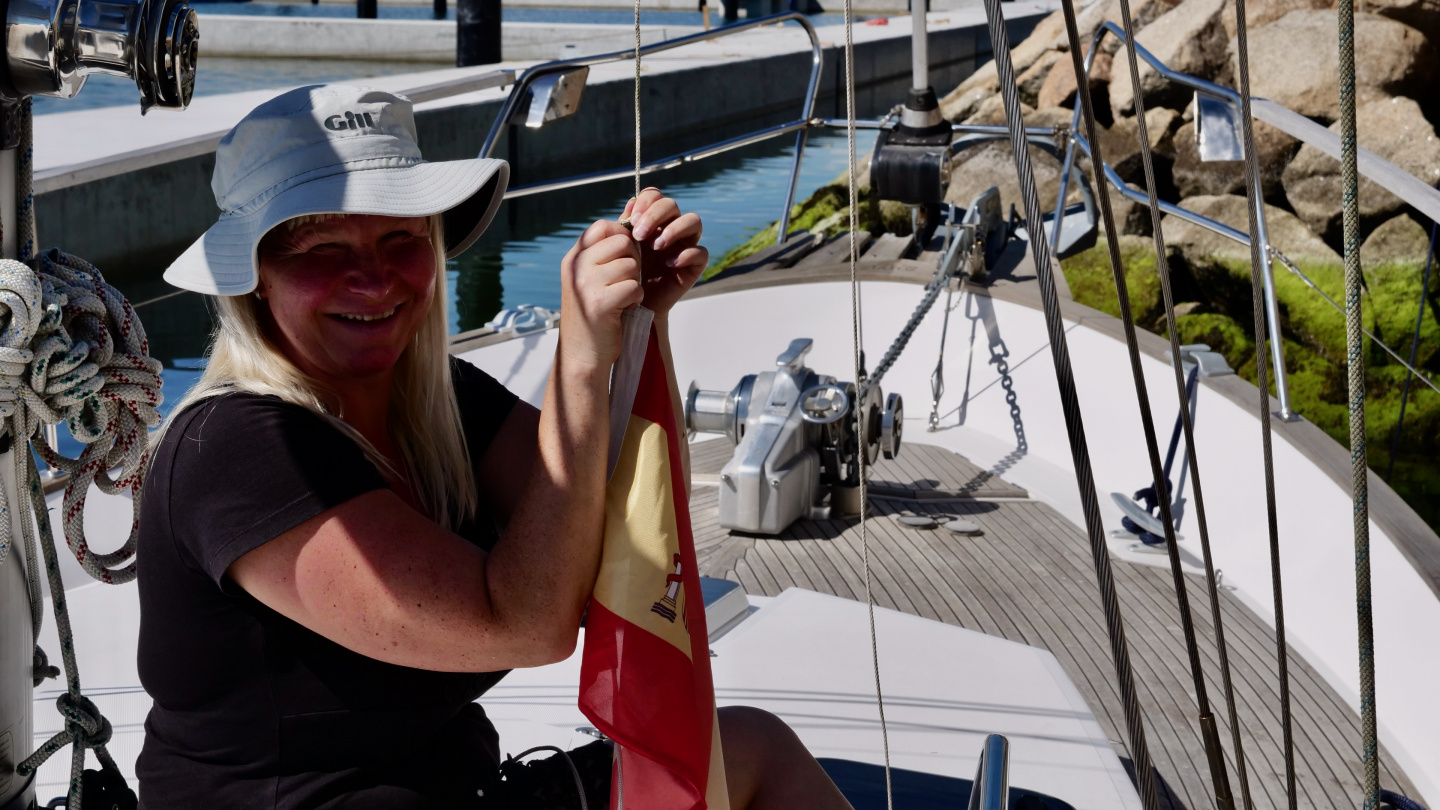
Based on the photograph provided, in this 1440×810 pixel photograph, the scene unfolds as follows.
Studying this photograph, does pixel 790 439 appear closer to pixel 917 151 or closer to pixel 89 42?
pixel 917 151

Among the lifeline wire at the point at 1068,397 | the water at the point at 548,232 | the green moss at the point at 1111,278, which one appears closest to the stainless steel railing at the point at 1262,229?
the lifeline wire at the point at 1068,397

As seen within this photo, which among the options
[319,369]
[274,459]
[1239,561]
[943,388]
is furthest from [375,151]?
[943,388]

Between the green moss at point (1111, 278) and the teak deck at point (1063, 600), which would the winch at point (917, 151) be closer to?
the teak deck at point (1063, 600)

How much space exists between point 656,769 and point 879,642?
1175mm

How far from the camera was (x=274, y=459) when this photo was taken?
104 centimetres

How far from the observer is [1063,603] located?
2877mm

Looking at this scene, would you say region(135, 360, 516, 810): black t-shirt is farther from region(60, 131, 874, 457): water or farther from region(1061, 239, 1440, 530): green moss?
region(1061, 239, 1440, 530): green moss

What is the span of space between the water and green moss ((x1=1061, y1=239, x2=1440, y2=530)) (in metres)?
3.62

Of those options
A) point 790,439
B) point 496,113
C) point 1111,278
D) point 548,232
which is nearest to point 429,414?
point 790,439

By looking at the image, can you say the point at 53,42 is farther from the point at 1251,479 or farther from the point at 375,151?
the point at 1251,479

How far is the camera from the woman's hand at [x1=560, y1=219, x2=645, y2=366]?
105 cm

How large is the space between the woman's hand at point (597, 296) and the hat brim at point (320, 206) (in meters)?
0.17

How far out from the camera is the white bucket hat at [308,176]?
3.69ft

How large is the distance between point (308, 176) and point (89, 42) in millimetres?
212
